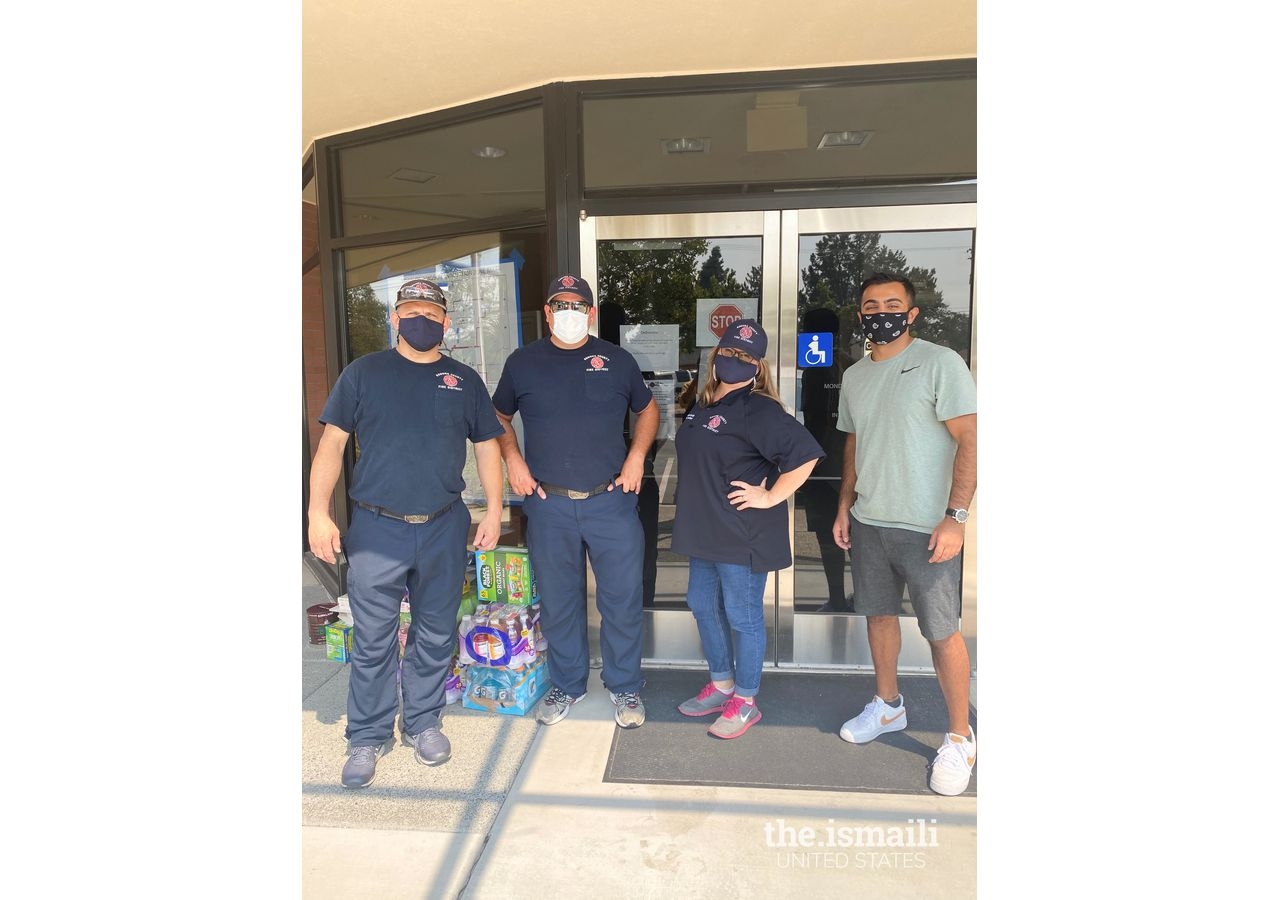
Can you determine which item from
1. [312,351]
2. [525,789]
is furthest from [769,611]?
[312,351]

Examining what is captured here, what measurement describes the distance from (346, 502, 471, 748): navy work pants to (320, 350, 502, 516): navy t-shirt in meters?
0.11

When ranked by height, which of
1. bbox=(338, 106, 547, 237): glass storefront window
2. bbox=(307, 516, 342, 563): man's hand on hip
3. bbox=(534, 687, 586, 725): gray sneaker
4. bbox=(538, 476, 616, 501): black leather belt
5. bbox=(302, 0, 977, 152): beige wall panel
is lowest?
bbox=(534, 687, 586, 725): gray sneaker

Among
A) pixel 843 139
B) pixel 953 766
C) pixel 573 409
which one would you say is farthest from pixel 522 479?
pixel 843 139

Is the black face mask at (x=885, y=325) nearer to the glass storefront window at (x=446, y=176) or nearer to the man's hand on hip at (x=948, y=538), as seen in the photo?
the man's hand on hip at (x=948, y=538)

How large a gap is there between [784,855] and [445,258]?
3386 mm

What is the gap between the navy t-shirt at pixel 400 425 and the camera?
8.84ft

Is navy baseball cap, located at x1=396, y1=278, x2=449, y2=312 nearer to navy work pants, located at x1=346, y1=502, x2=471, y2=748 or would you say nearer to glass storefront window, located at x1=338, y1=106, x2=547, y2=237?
navy work pants, located at x1=346, y1=502, x2=471, y2=748

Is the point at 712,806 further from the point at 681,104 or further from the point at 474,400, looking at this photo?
the point at 681,104

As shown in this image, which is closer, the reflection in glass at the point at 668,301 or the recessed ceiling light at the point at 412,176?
the reflection in glass at the point at 668,301

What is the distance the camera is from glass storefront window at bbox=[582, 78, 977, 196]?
3.39 meters

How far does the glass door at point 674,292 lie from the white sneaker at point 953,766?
3.72 feet

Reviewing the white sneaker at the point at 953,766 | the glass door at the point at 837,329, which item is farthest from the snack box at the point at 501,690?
the white sneaker at the point at 953,766

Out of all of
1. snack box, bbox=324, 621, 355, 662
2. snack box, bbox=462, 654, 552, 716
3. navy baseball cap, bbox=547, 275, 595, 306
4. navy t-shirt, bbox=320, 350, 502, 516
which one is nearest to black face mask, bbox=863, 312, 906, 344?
navy baseball cap, bbox=547, 275, 595, 306

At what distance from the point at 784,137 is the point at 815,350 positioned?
1.08 metres
